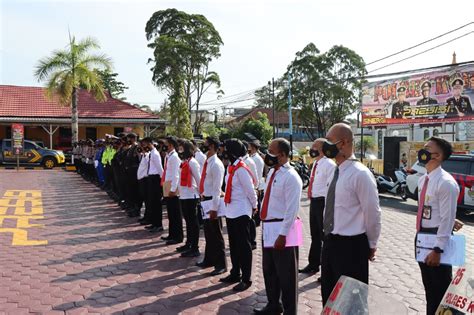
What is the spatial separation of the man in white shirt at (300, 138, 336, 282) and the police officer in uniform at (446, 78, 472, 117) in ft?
63.4

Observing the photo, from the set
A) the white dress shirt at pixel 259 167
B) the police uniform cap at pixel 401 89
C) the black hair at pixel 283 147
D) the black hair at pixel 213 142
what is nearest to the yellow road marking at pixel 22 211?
the black hair at pixel 213 142

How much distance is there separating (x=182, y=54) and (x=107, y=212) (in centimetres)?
2579

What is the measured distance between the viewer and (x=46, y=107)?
104 feet

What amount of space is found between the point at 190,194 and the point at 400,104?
22.8m

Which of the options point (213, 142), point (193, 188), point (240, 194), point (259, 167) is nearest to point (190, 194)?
point (193, 188)

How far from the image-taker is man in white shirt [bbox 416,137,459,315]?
3.74 metres

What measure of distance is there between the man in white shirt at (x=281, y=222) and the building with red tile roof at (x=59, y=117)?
89.2 feet

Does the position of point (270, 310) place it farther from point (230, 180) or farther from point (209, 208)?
point (209, 208)

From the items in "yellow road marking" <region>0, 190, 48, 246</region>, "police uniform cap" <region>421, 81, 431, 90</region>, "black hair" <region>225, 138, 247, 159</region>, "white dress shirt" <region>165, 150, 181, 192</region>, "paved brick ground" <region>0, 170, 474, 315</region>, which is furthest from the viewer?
"police uniform cap" <region>421, 81, 431, 90</region>

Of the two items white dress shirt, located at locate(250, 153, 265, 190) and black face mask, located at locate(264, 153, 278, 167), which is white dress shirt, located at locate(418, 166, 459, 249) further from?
white dress shirt, located at locate(250, 153, 265, 190)

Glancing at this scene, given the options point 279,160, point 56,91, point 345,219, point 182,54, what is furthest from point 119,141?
point 182,54

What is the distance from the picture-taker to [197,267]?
661 cm

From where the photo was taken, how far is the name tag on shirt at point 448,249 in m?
3.70

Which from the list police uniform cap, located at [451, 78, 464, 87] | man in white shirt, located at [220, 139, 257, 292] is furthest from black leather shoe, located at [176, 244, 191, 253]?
police uniform cap, located at [451, 78, 464, 87]
